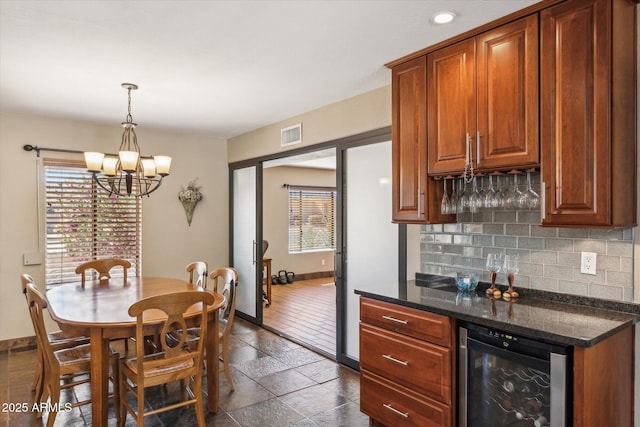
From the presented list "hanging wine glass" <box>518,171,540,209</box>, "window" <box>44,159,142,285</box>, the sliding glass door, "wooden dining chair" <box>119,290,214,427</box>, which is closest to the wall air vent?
the sliding glass door

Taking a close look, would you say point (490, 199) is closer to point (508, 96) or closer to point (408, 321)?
point (508, 96)

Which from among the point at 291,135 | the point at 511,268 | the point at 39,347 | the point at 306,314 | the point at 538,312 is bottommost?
the point at 306,314

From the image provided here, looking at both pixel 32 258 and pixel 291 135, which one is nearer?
pixel 32 258

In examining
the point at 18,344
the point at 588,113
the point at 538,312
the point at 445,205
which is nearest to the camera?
the point at 588,113

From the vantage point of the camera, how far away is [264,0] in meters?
2.07

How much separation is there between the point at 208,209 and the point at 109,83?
2615 millimetres

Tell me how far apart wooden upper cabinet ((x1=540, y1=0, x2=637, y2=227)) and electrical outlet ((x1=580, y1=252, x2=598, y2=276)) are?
277 mm

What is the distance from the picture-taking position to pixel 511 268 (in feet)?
8.38

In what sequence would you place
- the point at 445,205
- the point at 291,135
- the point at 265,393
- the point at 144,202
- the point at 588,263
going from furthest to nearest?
the point at 144,202, the point at 291,135, the point at 265,393, the point at 445,205, the point at 588,263

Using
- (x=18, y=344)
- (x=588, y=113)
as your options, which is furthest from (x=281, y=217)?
(x=588, y=113)

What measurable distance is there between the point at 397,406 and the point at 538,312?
100 cm

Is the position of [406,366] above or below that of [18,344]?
above

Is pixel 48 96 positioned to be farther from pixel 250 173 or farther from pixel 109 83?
pixel 250 173

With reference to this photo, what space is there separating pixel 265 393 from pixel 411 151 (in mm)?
2202
